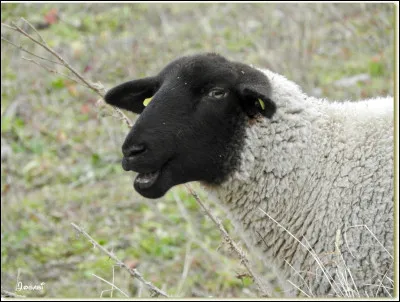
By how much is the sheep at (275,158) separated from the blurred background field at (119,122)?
0.95 meters

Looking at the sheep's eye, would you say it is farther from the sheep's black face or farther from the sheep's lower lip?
the sheep's lower lip

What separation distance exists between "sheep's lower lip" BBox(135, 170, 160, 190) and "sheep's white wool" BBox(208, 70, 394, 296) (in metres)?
0.43

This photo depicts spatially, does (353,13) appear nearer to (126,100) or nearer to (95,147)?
(95,147)

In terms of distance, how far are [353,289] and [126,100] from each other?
72.3 inches

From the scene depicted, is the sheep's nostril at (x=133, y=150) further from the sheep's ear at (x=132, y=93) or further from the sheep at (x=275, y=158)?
the sheep's ear at (x=132, y=93)

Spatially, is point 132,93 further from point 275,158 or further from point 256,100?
point 275,158

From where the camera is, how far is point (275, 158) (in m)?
3.85

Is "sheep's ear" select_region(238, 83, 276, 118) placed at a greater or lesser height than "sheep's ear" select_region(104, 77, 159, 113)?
greater

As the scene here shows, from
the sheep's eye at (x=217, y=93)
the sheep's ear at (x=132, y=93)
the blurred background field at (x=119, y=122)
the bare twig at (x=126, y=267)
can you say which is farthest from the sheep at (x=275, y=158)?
the blurred background field at (x=119, y=122)

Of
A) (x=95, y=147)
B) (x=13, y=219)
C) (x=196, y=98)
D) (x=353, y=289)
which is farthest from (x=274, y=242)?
(x=95, y=147)

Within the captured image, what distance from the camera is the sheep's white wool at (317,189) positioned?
3.54m

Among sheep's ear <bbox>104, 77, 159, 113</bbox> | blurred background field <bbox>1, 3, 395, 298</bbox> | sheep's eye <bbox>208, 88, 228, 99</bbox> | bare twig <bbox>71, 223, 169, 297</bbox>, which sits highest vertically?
sheep's eye <bbox>208, 88, 228, 99</bbox>

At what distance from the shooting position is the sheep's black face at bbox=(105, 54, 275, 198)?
369 centimetres

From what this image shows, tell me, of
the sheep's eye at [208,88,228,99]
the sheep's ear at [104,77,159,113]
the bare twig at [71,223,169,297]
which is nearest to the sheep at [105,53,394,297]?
the sheep's eye at [208,88,228,99]
